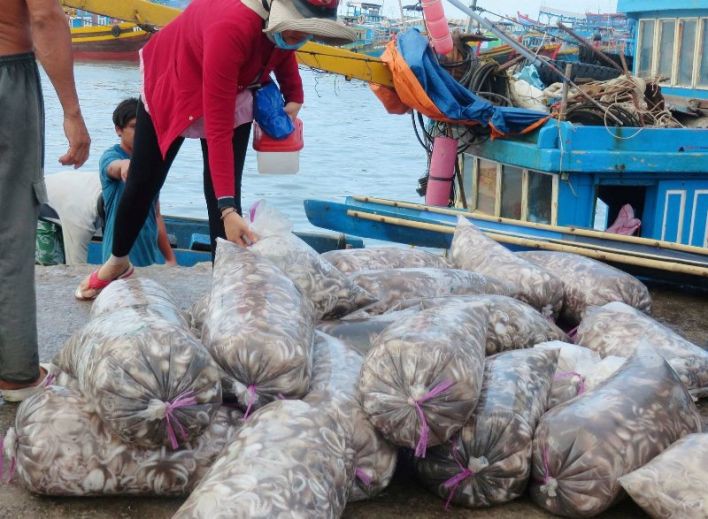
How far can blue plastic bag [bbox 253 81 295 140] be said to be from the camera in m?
3.99

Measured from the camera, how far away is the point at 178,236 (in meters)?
8.27

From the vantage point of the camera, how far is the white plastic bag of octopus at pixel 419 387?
2.49 metres

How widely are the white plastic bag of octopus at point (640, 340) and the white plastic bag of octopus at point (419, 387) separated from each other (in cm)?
96

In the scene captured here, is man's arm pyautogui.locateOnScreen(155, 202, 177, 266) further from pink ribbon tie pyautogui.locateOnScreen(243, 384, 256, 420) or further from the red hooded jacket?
pink ribbon tie pyautogui.locateOnScreen(243, 384, 256, 420)

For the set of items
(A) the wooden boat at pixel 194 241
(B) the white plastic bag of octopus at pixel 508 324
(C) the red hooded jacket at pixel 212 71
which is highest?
(C) the red hooded jacket at pixel 212 71

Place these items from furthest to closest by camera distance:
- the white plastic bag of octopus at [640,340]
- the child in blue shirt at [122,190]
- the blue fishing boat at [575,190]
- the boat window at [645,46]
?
the boat window at [645,46]
the blue fishing boat at [575,190]
the child in blue shirt at [122,190]
the white plastic bag of octopus at [640,340]

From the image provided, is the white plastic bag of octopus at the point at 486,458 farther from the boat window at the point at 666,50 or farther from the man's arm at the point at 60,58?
the boat window at the point at 666,50

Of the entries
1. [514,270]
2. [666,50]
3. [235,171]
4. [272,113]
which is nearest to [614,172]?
[666,50]

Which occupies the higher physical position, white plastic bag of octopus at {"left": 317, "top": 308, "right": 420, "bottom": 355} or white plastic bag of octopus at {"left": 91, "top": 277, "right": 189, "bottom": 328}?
white plastic bag of octopus at {"left": 91, "top": 277, "right": 189, "bottom": 328}

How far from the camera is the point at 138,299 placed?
3.00 m

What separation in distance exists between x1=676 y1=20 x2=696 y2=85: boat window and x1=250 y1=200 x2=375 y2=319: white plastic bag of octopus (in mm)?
7889

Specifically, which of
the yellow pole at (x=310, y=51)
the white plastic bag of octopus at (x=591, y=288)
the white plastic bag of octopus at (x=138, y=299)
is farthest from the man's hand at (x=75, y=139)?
the yellow pole at (x=310, y=51)

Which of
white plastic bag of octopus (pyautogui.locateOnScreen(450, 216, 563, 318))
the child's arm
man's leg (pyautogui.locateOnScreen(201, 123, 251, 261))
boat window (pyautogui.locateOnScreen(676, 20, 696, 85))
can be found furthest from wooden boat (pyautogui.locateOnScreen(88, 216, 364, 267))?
boat window (pyautogui.locateOnScreen(676, 20, 696, 85))

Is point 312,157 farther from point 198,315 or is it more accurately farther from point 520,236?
point 198,315
